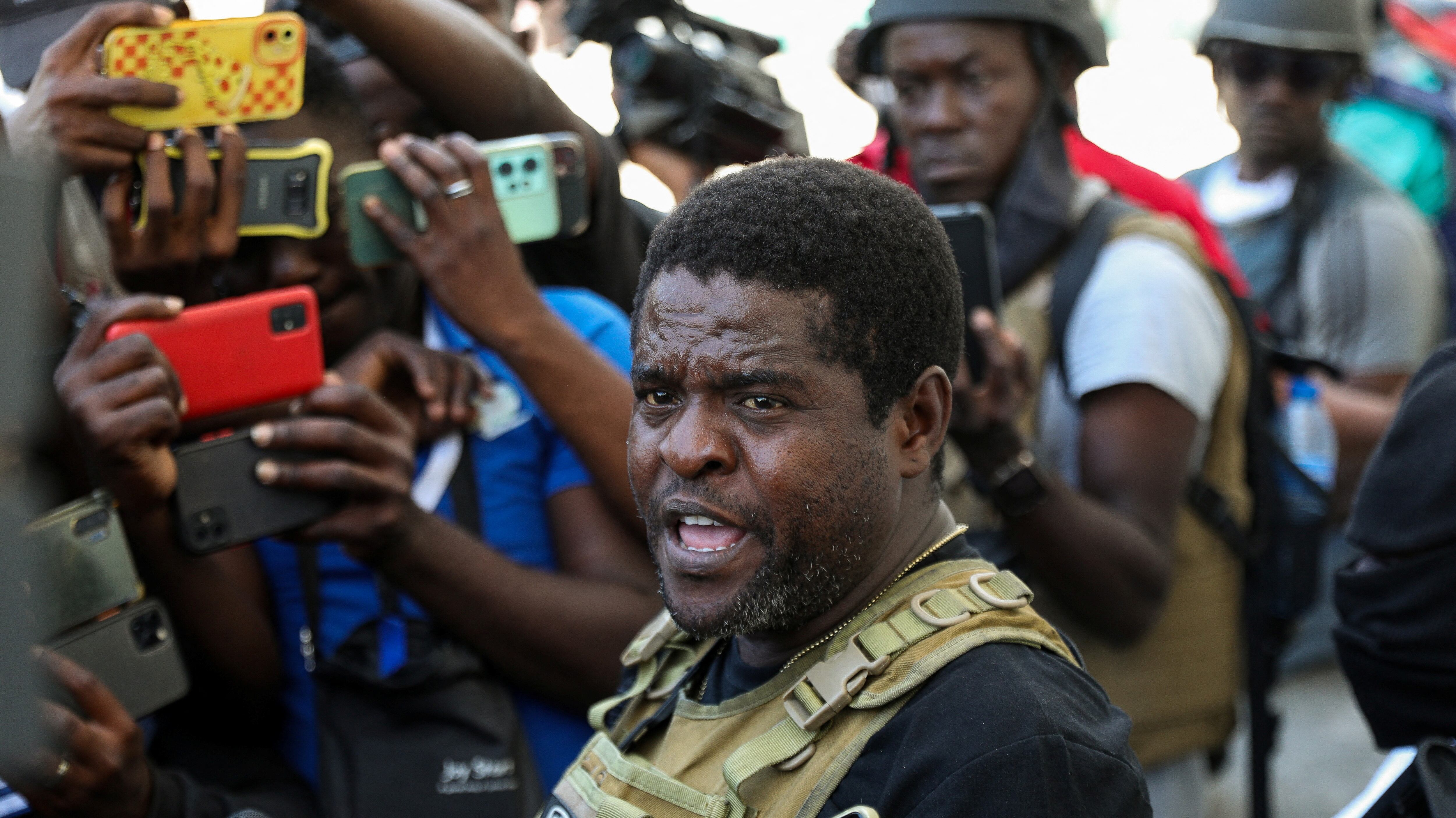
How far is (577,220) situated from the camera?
241 centimetres

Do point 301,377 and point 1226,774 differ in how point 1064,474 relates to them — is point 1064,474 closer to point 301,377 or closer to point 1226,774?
point 301,377

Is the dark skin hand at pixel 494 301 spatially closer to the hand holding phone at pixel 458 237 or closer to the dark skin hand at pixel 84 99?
the hand holding phone at pixel 458 237

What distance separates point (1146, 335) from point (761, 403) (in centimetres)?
124

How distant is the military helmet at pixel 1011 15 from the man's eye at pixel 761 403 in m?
1.55

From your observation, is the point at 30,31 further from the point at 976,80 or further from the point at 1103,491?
the point at 1103,491

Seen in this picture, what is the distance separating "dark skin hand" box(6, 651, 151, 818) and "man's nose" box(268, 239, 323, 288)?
73cm

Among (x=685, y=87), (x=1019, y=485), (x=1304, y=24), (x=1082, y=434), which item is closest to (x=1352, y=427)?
(x=1304, y=24)

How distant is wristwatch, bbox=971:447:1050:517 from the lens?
7.79 ft

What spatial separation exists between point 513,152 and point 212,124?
48cm

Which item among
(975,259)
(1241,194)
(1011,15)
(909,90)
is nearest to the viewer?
(975,259)

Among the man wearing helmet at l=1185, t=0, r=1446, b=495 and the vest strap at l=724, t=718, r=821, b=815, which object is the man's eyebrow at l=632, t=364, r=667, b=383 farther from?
the man wearing helmet at l=1185, t=0, r=1446, b=495

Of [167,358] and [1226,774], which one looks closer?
[167,358]

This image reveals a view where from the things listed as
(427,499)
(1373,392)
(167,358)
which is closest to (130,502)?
(167,358)

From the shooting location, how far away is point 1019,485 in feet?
7.80
